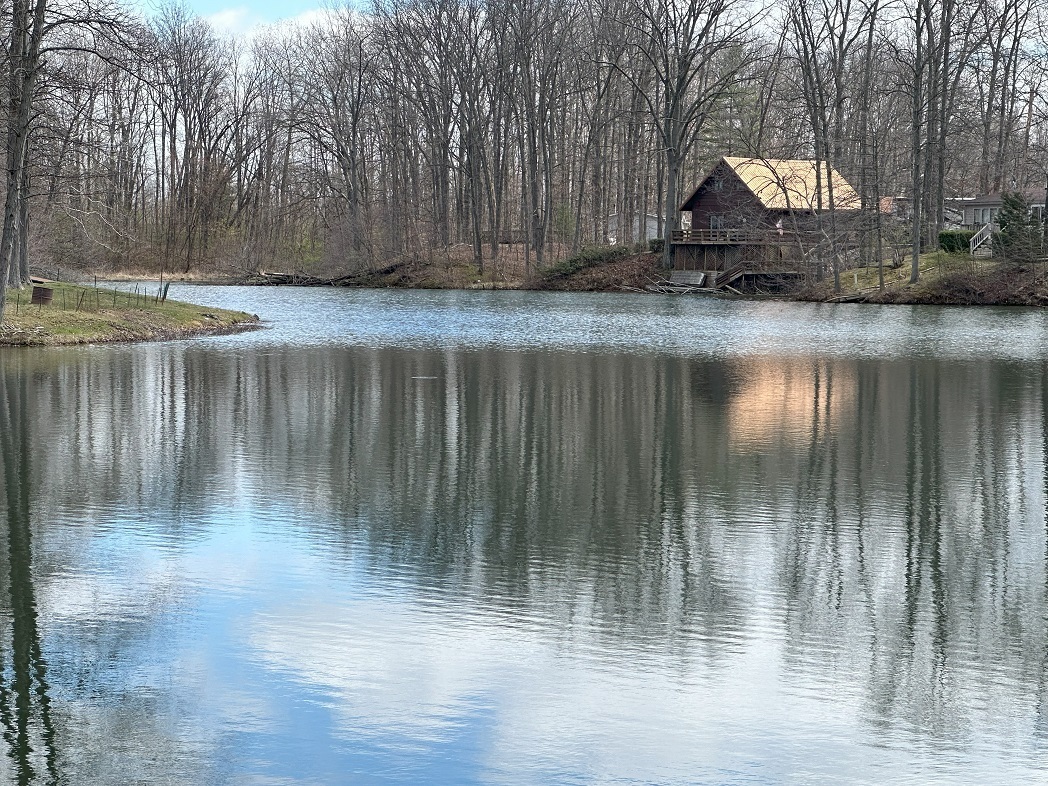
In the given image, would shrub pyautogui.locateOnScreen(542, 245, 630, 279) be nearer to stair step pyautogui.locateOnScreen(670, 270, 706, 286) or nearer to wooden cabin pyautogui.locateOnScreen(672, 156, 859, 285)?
wooden cabin pyautogui.locateOnScreen(672, 156, 859, 285)

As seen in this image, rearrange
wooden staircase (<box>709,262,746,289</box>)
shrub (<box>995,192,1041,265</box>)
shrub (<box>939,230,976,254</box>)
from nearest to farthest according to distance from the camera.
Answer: shrub (<box>995,192,1041,265</box>) → shrub (<box>939,230,976,254</box>) → wooden staircase (<box>709,262,746,289</box>)

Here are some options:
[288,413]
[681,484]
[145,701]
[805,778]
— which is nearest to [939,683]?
[805,778]

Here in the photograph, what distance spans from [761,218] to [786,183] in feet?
13.4

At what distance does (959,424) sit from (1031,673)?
1117 centimetres

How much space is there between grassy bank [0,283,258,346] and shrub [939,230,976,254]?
113 feet

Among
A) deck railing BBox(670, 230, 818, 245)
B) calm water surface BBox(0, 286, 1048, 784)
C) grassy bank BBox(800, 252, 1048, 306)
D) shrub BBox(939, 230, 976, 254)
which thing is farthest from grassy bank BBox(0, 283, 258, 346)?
deck railing BBox(670, 230, 818, 245)

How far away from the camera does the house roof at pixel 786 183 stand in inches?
2633

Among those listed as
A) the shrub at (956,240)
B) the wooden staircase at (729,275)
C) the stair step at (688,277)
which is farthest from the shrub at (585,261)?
the shrub at (956,240)

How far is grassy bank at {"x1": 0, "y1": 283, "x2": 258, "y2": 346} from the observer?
2906 centimetres

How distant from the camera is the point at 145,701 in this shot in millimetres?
7785

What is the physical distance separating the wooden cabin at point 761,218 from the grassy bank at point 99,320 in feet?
111

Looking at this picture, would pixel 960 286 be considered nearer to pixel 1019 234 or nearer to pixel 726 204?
pixel 1019 234

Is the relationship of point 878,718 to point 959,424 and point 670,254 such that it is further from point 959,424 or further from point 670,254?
point 670,254

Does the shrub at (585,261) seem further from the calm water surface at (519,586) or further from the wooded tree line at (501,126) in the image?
the calm water surface at (519,586)
